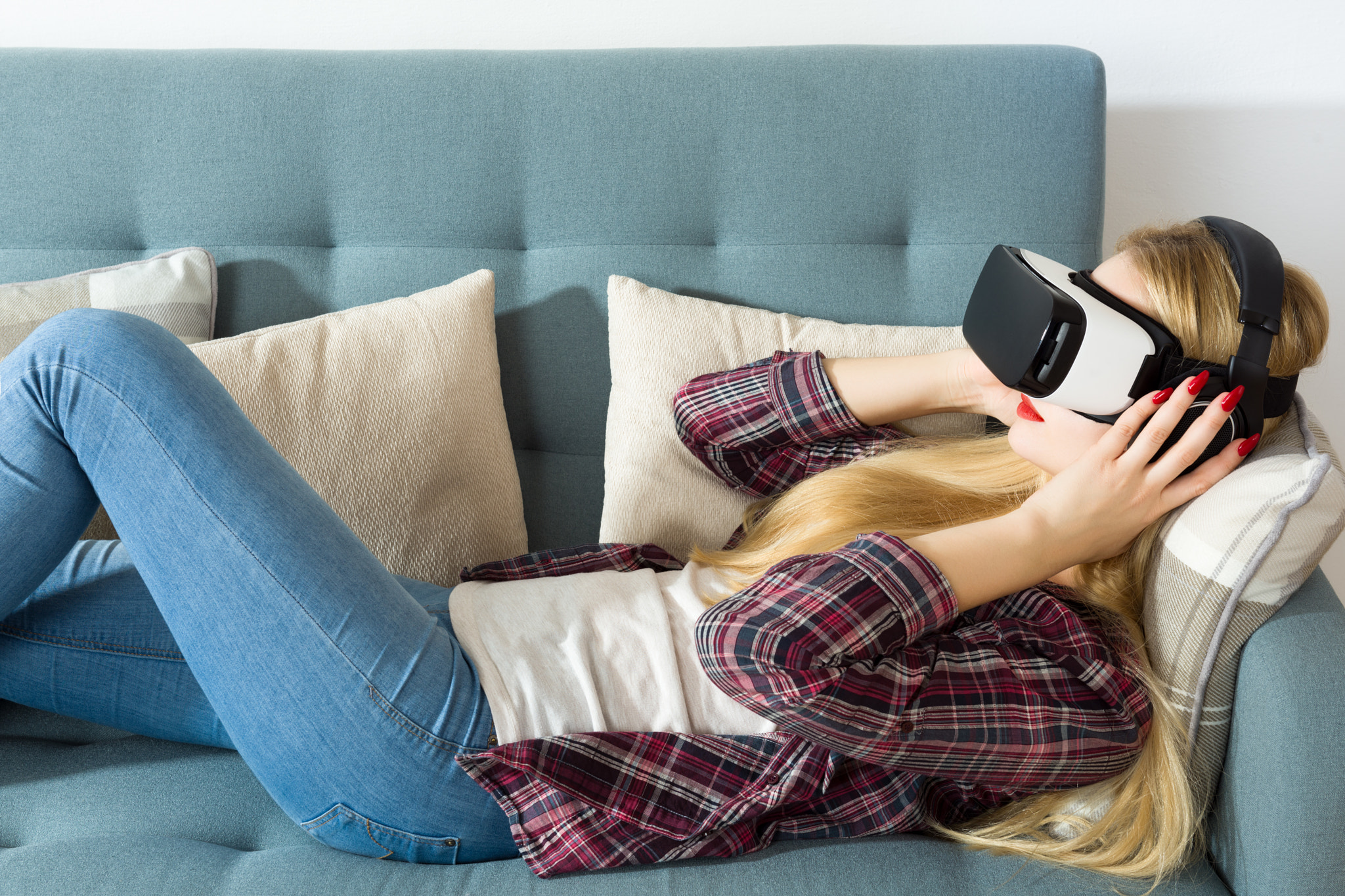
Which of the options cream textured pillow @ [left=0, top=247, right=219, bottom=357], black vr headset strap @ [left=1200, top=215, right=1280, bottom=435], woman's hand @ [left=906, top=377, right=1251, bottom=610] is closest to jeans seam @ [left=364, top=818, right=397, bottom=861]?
woman's hand @ [left=906, top=377, right=1251, bottom=610]

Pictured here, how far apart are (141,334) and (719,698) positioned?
2.10 ft

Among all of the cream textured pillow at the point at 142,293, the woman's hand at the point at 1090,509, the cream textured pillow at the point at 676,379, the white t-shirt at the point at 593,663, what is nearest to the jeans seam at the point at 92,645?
the white t-shirt at the point at 593,663

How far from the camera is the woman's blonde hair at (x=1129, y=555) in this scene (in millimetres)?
857

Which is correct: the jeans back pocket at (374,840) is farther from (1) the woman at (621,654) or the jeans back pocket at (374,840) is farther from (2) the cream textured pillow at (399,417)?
(2) the cream textured pillow at (399,417)

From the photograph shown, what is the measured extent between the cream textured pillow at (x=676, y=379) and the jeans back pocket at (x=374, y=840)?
44cm

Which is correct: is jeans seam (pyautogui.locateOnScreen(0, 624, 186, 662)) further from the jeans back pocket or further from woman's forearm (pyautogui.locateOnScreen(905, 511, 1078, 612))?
woman's forearm (pyautogui.locateOnScreen(905, 511, 1078, 612))

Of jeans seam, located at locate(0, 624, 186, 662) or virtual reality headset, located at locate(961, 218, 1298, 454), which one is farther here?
jeans seam, located at locate(0, 624, 186, 662)

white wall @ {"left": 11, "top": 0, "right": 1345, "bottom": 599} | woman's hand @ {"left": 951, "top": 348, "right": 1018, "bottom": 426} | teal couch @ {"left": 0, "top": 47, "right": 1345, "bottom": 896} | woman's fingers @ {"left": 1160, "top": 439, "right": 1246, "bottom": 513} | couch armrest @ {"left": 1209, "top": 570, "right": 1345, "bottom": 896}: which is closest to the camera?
couch armrest @ {"left": 1209, "top": 570, "right": 1345, "bottom": 896}

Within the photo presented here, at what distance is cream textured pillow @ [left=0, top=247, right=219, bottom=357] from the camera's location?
3.84 ft

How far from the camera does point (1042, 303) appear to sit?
0.87 meters

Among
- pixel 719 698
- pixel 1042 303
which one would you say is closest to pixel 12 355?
pixel 719 698

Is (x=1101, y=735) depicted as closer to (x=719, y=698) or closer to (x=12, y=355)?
(x=719, y=698)

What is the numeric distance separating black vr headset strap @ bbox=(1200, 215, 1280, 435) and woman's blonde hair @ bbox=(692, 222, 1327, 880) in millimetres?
13

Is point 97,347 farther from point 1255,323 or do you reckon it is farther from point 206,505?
point 1255,323
